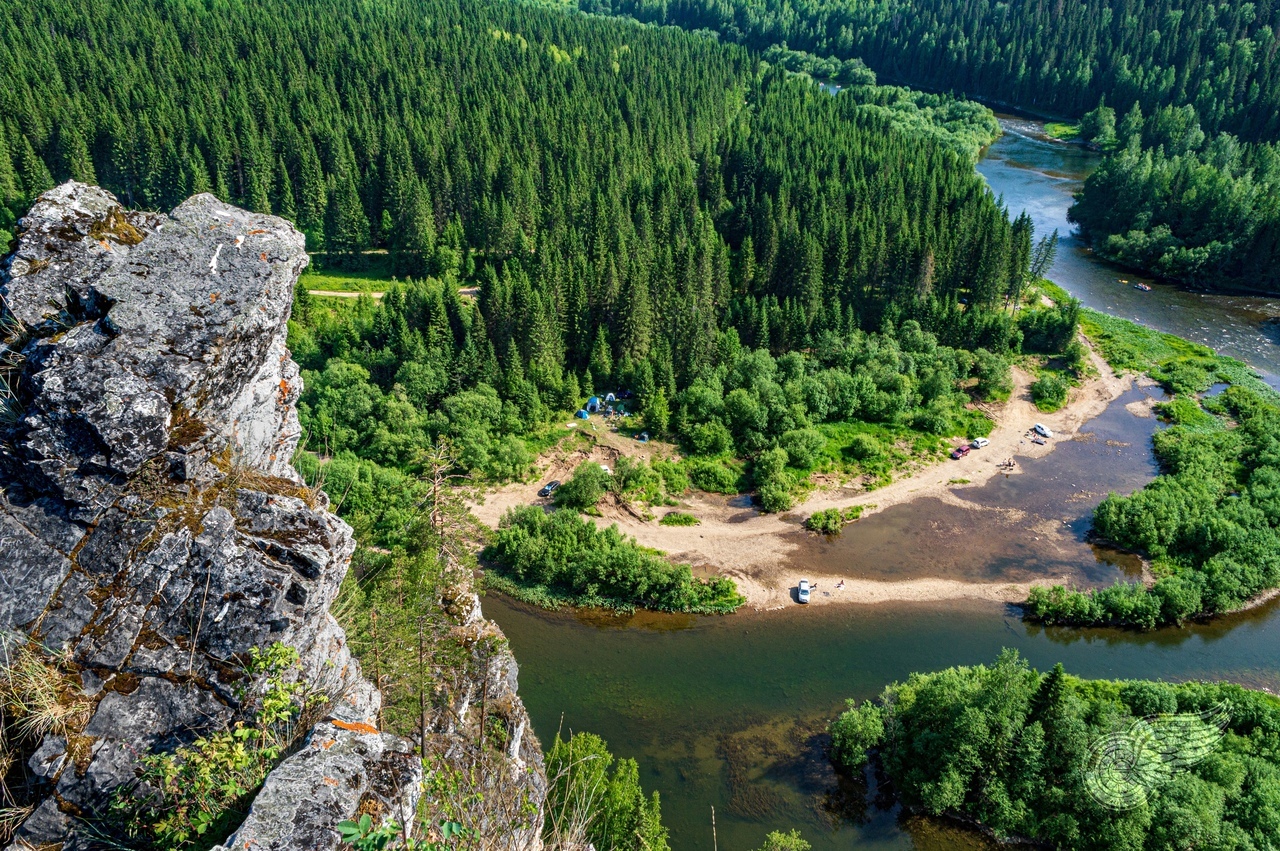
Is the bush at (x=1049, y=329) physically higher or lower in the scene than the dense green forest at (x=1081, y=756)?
higher

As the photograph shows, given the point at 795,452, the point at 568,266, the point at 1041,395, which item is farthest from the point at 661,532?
the point at 1041,395

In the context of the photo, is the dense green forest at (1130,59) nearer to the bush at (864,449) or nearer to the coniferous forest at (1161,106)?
the coniferous forest at (1161,106)

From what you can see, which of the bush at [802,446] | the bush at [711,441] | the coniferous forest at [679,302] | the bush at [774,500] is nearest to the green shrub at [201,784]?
the coniferous forest at [679,302]

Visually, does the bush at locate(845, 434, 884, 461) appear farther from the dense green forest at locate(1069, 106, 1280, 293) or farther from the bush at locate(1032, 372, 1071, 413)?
the dense green forest at locate(1069, 106, 1280, 293)

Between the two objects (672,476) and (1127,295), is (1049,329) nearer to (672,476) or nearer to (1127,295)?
(1127,295)

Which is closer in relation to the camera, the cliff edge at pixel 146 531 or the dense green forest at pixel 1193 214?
the cliff edge at pixel 146 531

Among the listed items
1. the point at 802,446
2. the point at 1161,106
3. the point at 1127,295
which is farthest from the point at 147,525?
the point at 1161,106
